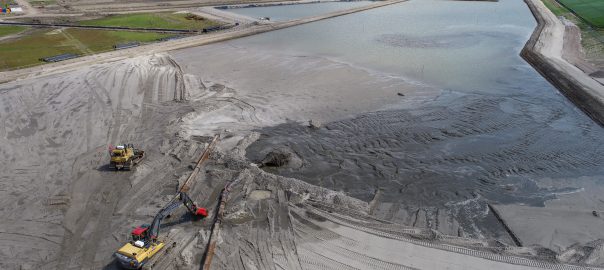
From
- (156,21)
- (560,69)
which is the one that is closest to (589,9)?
(560,69)

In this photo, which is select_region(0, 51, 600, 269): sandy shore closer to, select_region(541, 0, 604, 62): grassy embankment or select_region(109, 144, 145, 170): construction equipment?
select_region(109, 144, 145, 170): construction equipment

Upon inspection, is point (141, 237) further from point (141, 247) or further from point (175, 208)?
point (175, 208)

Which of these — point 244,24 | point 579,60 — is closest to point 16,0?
point 244,24

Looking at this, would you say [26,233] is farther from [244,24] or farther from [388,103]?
[244,24]

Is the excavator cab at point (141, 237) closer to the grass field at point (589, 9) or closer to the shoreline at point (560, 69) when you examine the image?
the shoreline at point (560, 69)

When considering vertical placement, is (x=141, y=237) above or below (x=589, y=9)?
below

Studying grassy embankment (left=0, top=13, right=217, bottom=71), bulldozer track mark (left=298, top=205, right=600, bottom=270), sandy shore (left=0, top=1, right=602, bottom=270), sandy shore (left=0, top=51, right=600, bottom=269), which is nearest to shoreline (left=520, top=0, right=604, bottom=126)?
sandy shore (left=0, top=1, right=602, bottom=270)
